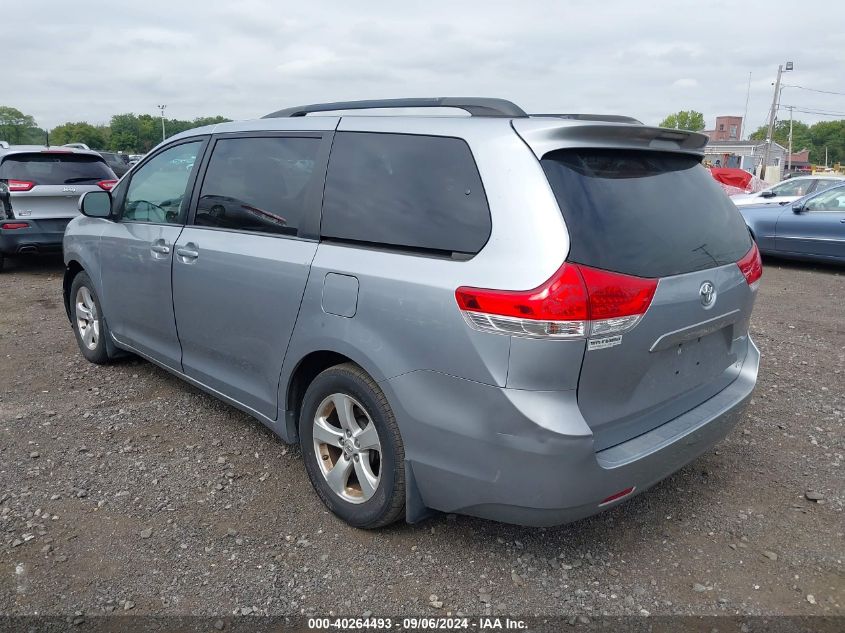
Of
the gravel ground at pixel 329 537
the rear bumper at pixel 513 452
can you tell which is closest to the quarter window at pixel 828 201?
the gravel ground at pixel 329 537

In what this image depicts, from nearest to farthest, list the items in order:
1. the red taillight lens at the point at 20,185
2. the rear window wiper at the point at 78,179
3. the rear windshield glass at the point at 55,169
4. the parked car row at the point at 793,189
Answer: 1. the red taillight lens at the point at 20,185
2. the rear windshield glass at the point at 55,169
3. the rear window wiper at the point at 78,179
4. the parked car row at the point at 793,189

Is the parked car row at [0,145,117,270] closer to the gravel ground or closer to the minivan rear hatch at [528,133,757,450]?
the gravel ground

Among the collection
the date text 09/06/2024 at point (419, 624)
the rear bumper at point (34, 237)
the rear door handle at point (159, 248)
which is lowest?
the date text 09/06/2024 at point (419, 624)

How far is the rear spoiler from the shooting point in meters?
2.45

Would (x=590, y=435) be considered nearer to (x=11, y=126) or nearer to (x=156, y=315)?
(x=156, y=315)

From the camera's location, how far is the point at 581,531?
10.0 feet

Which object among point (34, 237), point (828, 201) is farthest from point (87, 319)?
point (828, 201)

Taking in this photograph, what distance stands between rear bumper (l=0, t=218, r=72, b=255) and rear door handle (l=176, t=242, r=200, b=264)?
228 inches

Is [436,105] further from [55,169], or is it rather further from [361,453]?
[55,169]

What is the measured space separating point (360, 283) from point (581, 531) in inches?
59.3

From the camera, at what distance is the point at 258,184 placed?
3.46m

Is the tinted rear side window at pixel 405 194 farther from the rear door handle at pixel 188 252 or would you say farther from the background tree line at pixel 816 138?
the background tree line at pixel 816 138

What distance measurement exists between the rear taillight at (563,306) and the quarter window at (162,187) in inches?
90.7

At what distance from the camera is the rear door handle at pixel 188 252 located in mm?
3699
